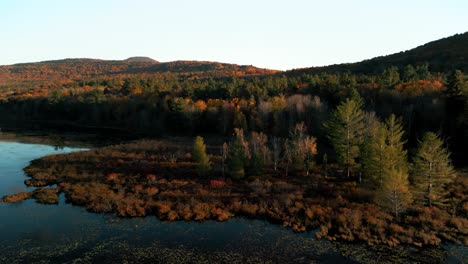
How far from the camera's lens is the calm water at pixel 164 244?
30.1 meters

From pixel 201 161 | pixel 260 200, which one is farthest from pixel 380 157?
pixel 201 161

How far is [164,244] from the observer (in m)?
32.8

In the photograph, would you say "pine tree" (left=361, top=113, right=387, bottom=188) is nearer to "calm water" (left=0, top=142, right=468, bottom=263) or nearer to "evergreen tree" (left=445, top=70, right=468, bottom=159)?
"calm water" (left=0, top=142, right=468, bottom=263)

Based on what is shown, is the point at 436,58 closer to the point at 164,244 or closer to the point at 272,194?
the point at 272,194

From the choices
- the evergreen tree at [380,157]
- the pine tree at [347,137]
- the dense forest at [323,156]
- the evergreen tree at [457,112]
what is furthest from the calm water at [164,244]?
the evergreen tree at [457,112]

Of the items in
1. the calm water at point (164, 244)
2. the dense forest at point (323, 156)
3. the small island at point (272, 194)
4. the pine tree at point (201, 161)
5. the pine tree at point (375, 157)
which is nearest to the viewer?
the calm water at point (164, 244)

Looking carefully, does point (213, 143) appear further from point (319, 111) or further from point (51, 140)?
point (51, 140)

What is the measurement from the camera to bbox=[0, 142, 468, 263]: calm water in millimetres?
30109

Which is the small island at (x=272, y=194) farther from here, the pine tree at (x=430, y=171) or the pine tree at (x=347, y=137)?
the pine tree at (x=347, y=137)

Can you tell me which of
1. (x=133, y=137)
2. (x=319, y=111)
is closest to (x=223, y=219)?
(x=319, y=111)

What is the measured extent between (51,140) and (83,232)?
7211 cm

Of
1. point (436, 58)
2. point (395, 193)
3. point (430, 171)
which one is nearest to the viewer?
point (395, 193)

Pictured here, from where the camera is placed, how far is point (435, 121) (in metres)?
65.6

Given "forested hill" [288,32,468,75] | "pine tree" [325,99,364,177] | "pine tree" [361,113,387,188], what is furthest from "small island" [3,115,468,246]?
"forested hill" [288,32,468,75]
